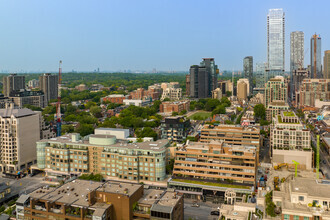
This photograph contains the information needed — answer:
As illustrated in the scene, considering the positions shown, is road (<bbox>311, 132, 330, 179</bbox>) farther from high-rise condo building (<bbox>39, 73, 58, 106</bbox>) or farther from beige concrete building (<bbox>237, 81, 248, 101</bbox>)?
high-rise condo building (<bbox>39, 73, 58, 106</bbox>)

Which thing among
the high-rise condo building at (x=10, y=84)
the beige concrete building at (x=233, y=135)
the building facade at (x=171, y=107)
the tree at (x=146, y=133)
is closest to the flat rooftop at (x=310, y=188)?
the beige concrete building at (x=233, y=135)

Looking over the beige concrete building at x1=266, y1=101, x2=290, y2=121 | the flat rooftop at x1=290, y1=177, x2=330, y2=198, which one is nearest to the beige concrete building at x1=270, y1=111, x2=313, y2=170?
the flat rooftop at x1=290, y1=177, x2=330, y2=198

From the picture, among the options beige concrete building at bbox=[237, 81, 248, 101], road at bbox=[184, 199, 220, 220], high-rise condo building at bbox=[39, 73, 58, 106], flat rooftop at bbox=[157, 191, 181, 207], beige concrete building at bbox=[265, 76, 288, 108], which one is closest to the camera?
flat rooftop at bbox=[157, 191, 181, 207]

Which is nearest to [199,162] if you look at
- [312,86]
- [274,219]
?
[274,219]

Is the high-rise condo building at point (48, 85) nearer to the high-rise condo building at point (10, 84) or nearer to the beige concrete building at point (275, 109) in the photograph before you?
the high-rise condo building at point (10, 84)

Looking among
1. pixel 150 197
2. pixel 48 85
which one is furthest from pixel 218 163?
pixel 48 85

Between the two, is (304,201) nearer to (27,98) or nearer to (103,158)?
(103,158)
